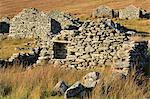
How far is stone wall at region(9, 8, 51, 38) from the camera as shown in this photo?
53250 millimetres

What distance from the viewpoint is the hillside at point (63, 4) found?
119875 mm

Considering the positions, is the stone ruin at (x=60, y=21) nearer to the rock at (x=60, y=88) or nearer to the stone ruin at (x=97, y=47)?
the stone ruin at (x=97, y=47)

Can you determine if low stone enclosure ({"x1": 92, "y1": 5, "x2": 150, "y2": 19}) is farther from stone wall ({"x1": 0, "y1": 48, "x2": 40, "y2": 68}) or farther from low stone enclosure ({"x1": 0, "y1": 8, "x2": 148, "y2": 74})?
low stone enclosure ({"x1": 0, "y1": 8, "x2": 148, "y2": 74})

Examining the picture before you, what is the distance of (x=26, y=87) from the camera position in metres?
13.1

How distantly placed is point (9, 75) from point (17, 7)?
117 metres

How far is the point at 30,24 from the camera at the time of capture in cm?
5597

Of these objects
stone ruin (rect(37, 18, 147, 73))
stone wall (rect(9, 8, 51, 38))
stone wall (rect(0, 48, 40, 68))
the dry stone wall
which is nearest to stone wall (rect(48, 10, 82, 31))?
stone wall (rect(9, 8, 51, 38))

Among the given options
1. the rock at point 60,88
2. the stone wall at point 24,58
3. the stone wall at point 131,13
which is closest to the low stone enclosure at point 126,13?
the stone wall at point 131,13

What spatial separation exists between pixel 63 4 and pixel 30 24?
74727 mm

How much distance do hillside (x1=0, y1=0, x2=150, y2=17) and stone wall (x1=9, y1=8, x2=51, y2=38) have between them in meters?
59.0

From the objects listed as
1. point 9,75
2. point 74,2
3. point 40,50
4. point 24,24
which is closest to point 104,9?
point 24,24

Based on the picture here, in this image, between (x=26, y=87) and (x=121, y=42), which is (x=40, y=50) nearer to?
(x=121, y=42)

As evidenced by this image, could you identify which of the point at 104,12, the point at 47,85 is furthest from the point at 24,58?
the point at 104,12

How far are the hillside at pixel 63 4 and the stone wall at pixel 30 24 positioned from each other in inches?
2322
